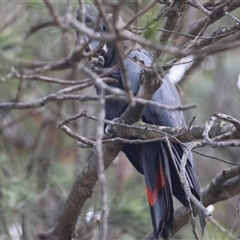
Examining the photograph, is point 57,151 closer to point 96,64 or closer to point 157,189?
point 157,189

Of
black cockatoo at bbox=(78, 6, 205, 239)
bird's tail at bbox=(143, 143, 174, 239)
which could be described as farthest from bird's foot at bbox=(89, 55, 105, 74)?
bird's tail at bbox=(143, 143, 174, 239)

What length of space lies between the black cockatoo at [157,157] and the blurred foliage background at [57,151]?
220 millimetres

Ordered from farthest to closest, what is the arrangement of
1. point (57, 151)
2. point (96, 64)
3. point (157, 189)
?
1. point (57, 151)
2. point (157, 189)
3. point (96, 64)

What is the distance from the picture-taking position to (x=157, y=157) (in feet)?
8.25

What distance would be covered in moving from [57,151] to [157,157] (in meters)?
1.47

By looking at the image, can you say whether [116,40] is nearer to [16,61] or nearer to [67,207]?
[16,61]

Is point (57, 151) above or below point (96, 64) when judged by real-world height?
below

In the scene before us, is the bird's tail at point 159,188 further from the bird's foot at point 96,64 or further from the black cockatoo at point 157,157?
the bird's foot at point 96,64

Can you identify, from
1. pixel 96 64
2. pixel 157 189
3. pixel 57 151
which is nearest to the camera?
pixel 96 64

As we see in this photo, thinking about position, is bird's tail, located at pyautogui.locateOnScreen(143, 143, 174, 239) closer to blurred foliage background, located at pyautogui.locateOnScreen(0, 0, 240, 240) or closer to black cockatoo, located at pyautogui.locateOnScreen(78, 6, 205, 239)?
black cockatoo, located at pyautogui.locateOnScreen(78, 6, 205, 239)

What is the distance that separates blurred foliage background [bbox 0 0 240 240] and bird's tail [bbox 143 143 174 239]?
263 mm

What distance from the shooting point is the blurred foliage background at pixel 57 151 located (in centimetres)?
277

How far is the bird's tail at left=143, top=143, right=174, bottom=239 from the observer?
2275mm

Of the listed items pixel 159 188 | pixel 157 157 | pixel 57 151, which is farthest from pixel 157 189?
pixel 57 151
